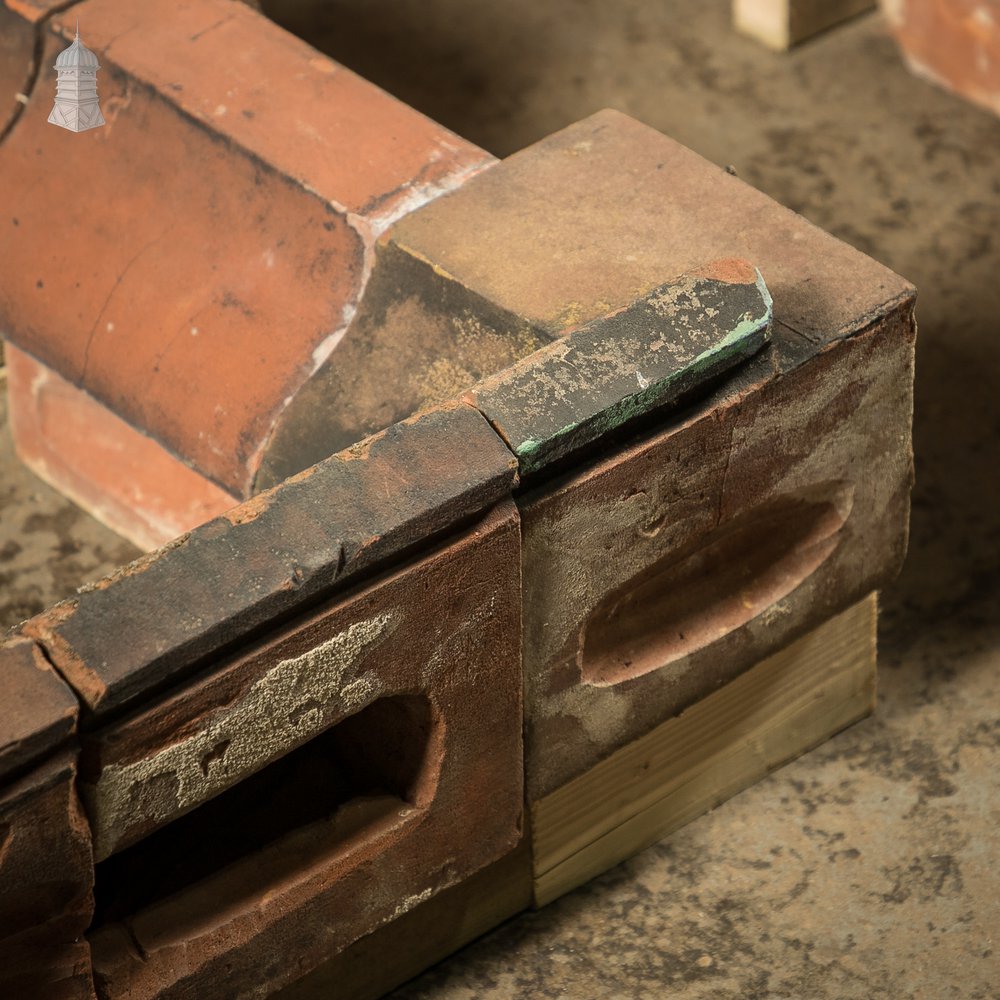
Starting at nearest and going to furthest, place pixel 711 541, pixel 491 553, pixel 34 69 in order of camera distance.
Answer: pixel 491 553 → pixel 711 541 → pixel 34 69

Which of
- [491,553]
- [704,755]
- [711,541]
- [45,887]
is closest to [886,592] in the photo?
[704,755]

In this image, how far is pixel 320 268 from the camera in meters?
3.04

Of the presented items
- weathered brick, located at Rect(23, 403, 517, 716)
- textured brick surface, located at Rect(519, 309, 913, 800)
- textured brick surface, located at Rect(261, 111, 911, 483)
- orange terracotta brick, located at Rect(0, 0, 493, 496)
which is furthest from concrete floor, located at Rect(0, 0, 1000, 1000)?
weathered brick, located at Rect(23, 403, 517, 716)

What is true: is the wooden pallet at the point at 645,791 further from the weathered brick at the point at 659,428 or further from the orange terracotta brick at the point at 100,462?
the orange terracotta brick at the point at 100,462

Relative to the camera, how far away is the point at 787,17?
16.5 feet

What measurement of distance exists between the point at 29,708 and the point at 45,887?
0.25 m

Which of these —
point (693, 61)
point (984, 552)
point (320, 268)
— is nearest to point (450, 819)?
point (320, 268)

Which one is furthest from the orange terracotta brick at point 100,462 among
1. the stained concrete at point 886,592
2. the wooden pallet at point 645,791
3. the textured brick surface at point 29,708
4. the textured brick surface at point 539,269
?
the textured brick surface at point 29,708

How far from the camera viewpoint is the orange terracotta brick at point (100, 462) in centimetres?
353

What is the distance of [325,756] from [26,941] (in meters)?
0.60

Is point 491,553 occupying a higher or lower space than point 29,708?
lower

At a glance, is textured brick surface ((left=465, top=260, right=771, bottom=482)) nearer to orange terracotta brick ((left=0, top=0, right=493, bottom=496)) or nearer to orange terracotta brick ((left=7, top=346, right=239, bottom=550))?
orange terracotta brick ((left=0, top=0, right=493, bottom=496))

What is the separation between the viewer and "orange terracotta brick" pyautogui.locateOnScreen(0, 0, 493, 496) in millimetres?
3041

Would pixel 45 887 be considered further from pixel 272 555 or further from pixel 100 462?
pixel 100 462
